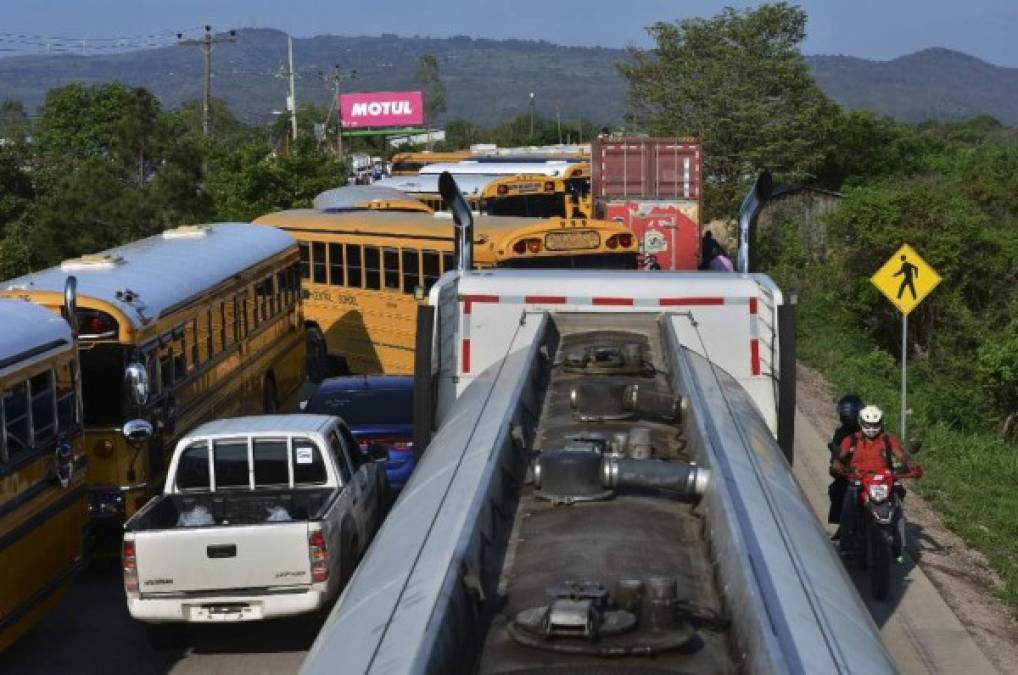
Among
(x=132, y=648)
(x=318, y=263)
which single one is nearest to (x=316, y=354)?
(x=318, y=263)

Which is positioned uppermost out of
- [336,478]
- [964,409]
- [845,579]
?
[845,579]

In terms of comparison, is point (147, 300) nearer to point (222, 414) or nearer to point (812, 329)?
point (222, 414)

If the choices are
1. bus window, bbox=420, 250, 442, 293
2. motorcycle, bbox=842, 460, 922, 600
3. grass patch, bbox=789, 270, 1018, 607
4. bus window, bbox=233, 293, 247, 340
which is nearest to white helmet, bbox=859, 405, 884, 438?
motorcycle, bbox=842, 460, 922, 600

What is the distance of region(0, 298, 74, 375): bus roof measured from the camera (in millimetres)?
10703

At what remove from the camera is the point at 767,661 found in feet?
14.1

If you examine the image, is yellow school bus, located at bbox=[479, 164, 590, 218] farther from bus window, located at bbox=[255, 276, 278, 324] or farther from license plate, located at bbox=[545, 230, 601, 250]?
bus window, located at bbox=[255, 276, 278, 324]

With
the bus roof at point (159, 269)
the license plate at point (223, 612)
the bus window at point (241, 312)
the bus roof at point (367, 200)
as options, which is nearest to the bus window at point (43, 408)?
the license plate at point (223, 612)

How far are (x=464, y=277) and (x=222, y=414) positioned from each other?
624 centimetres

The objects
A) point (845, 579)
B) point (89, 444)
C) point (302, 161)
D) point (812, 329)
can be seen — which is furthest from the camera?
point (302, 161)

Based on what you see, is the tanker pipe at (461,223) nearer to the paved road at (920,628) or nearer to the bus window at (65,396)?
the bus window at (65,396)

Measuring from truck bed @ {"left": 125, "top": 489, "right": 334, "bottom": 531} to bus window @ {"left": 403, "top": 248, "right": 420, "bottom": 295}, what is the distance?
1018cm

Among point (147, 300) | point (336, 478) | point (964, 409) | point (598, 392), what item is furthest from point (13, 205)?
point (598, 392)

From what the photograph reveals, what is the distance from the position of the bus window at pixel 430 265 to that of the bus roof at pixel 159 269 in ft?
7.44

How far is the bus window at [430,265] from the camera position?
21719 millimetres
